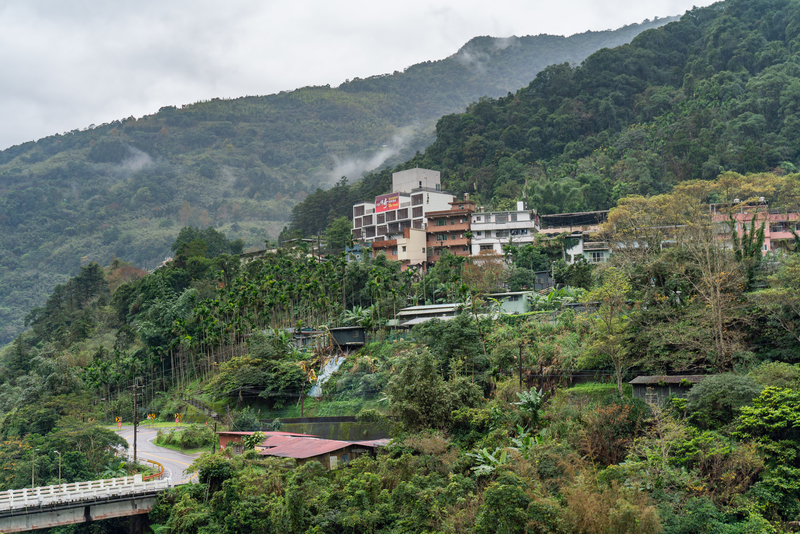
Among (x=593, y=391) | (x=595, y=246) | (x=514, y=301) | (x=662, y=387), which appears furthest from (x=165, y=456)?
(x=595, y=246)

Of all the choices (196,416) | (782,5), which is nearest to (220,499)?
(196,416)

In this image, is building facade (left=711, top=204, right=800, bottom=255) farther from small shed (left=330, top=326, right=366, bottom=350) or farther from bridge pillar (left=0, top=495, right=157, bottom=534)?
bridge pillar (left=0, top=495, right=157, bottom=534)

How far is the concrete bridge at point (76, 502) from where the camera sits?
29016 mm

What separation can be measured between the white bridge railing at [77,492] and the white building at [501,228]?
4516cm

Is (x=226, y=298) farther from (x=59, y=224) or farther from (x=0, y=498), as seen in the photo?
(x=59, y=224)

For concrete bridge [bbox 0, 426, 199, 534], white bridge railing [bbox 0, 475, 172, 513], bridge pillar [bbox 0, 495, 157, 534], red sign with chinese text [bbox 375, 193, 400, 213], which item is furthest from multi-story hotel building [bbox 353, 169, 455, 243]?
bridge pillar [bbox 0, 495, 157, 534]

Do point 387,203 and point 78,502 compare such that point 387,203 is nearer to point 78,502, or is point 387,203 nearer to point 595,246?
point 595,246

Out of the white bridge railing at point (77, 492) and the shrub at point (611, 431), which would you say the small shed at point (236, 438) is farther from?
the shrub at point (611, 431)

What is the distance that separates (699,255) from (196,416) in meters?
39.6

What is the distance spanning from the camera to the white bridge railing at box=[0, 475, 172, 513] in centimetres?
2900

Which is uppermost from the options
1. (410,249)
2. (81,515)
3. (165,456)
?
(410,249)

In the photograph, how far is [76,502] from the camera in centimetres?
3005

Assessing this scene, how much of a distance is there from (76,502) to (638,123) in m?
83.1

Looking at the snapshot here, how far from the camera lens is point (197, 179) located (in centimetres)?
19838
